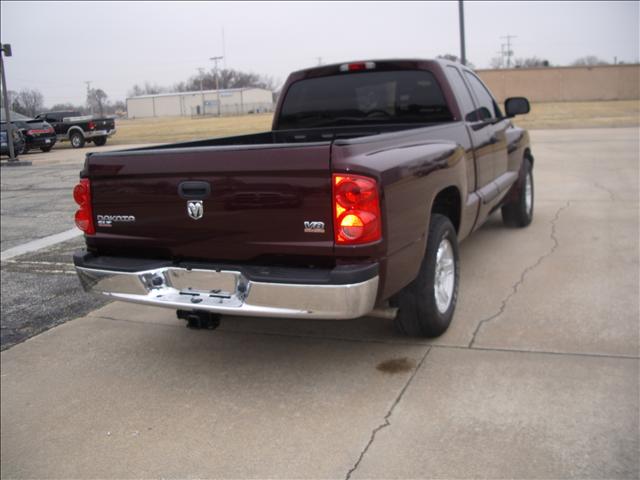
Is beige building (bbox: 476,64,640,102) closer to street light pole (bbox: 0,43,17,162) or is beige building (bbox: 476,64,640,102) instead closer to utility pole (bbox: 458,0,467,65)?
utility pole (bbox: 458,0,467,65)

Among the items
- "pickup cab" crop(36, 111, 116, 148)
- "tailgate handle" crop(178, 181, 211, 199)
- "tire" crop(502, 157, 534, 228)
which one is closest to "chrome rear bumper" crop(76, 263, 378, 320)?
"tailgate handle" crop(178, 181, 211, 199)

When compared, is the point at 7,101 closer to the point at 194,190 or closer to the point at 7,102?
the point at 7,102

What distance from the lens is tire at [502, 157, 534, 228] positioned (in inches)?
292

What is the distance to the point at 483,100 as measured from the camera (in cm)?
637

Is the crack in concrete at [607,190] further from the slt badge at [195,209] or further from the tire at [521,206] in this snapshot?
the slt badge at [195,209]

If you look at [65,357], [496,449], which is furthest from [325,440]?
[65,357]

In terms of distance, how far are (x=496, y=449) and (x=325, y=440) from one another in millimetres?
808

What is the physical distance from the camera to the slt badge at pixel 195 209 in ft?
11.8

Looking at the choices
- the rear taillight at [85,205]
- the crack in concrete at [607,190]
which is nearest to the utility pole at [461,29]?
the crack in concrete at [607,190]

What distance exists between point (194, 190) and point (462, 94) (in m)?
2.91

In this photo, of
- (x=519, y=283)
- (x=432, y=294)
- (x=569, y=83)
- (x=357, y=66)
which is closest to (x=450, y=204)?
(x=432, y=294)

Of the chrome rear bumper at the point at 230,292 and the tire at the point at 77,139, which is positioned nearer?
the chrome rear bumper at the point at 230,292

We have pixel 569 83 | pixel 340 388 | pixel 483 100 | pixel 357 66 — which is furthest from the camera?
pixel 569 83

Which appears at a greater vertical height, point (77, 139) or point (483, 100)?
point (483, 100)
